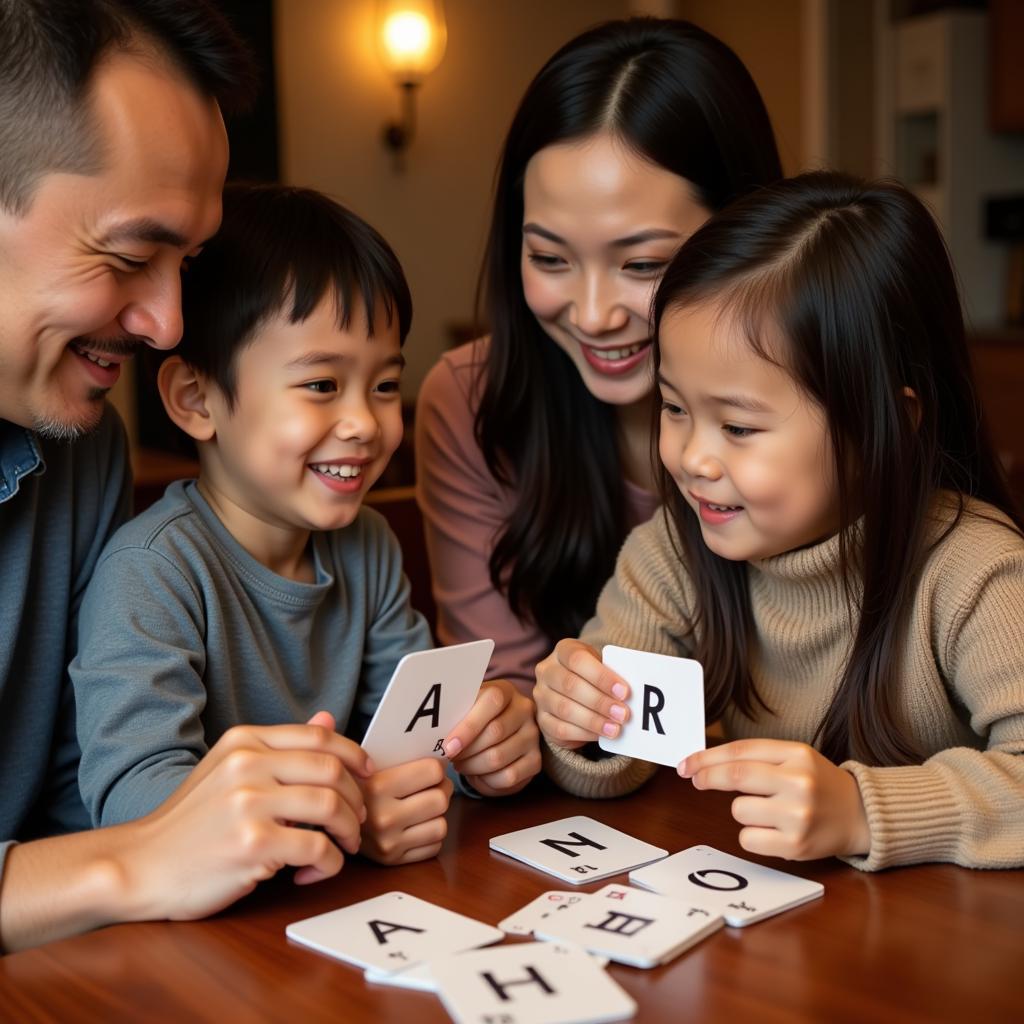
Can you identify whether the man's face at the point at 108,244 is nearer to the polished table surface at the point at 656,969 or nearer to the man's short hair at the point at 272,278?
the man's short hair at the point at 272,278

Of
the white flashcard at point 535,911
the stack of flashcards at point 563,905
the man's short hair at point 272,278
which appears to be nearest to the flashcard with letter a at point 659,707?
the stack of flashcards at point 563,905

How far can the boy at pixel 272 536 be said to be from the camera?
1346mm

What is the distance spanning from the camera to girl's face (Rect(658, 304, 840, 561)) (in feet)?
4.52

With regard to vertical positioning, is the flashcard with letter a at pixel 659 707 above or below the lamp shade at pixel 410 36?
below

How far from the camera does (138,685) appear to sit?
129 centimetres

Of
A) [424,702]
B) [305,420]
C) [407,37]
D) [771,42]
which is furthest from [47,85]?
[771,42]

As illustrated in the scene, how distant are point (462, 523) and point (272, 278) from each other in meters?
0.64

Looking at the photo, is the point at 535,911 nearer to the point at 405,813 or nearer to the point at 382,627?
the point at 405,813

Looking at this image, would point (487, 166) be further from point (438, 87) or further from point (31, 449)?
point (31, 449)

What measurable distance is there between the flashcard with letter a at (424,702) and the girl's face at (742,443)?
0.31m

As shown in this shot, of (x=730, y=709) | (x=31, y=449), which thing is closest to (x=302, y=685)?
(x=31, y=449)

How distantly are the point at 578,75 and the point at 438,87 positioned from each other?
4.55 m

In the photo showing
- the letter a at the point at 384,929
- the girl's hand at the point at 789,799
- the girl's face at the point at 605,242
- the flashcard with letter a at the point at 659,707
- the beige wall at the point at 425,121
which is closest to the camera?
the letter a at the point at 384,929

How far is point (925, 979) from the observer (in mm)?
955
